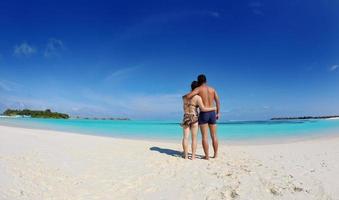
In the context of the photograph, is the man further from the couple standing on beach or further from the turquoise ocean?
the turquoise ocean

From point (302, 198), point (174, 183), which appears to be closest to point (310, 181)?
point (302, 198)

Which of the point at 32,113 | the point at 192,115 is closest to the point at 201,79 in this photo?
the point at 192,115

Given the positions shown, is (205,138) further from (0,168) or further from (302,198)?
(0,168)

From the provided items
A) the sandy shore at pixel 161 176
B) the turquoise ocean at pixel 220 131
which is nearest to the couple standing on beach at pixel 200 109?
the sandy shore at pixel 161 176

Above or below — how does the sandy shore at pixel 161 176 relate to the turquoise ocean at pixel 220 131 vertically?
below

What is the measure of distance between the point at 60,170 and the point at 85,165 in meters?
0.56

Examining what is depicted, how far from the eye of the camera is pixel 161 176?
15.3 ft

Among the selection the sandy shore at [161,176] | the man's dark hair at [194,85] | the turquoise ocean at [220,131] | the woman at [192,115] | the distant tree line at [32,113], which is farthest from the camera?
the distant tree line at [32,113]

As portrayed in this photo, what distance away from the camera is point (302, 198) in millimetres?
3562

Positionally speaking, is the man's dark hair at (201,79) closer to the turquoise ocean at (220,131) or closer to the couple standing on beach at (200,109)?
the couple standing on beach at (200,109)

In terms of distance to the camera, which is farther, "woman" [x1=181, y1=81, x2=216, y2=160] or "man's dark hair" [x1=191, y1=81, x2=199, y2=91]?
"man's dark hair" [x1=191, y1=81, x2=199, y2=91]

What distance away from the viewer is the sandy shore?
3.77m

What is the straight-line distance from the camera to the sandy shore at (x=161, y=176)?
3.77m

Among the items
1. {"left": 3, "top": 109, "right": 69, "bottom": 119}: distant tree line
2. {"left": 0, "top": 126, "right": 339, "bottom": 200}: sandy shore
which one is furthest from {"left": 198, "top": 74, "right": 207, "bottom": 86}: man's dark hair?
{"left": 3, "top": 109, "right": 69, "bottom": 119}: distant tree line
